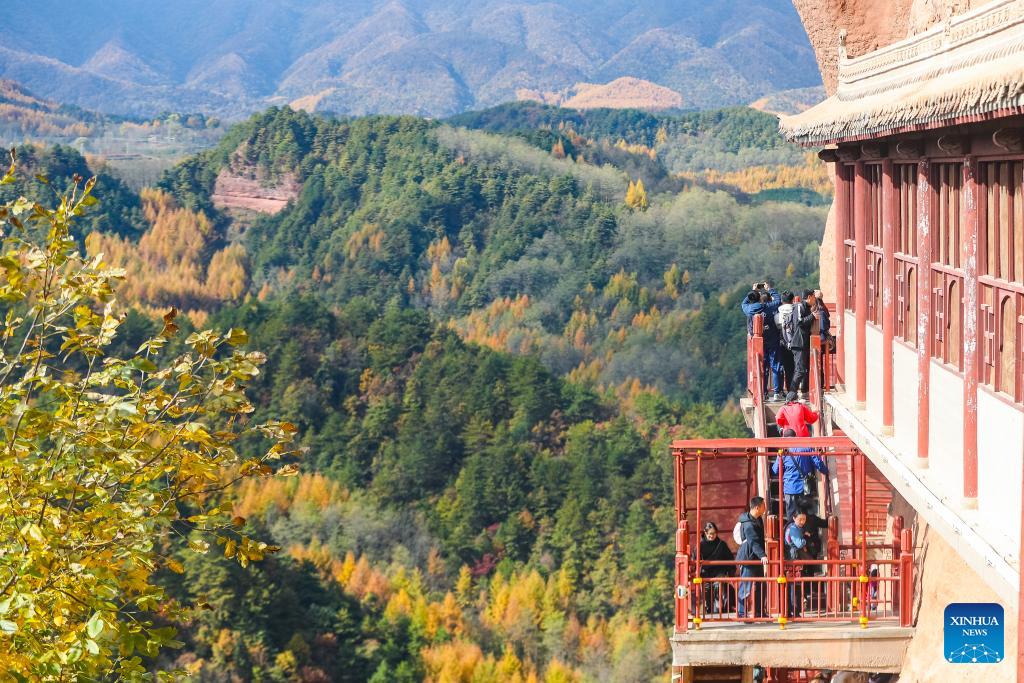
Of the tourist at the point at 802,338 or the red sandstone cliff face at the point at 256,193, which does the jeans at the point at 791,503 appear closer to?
the tourist at the point at 802,338

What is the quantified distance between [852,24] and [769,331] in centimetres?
488

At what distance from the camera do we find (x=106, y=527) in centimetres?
927

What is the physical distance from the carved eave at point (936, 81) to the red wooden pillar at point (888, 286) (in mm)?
489

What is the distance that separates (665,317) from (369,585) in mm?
68672

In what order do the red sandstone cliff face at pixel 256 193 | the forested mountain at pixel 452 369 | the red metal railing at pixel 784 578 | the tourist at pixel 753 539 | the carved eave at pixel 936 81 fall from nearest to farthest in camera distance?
1. the carved eave at pixel 936 81
2. the red metal railing at pixel 784 578
3. the tourist at pixel 753 539
4. the forested mountain at pixel 452 369
5. the red sandstone cliff face at pixel 256 193

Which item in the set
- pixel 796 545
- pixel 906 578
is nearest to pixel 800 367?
pixel 796 545

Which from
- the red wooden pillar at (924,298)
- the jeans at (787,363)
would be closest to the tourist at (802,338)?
the jeans at (787,363)

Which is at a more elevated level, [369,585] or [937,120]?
[937,120]

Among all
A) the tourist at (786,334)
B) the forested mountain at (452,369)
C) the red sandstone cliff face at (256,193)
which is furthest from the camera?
the red sandstone cliff face at (256,193)

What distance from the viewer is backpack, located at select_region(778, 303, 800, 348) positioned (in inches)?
619

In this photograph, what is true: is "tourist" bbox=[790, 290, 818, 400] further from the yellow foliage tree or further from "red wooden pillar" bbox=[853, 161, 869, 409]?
the yellow foliage tree

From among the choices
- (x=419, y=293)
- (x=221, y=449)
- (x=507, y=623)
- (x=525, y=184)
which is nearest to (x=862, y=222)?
(x=221, y=449)

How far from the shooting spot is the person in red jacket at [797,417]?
15.2 meters

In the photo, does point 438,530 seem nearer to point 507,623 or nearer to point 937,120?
point 507,623
